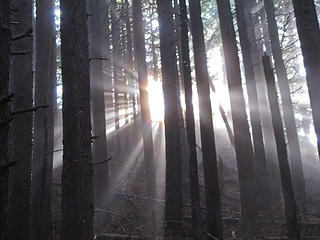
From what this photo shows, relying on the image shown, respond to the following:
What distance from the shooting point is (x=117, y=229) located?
31.7ft

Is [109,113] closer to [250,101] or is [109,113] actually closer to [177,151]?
[250,101]

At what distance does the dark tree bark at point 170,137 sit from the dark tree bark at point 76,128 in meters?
3.95

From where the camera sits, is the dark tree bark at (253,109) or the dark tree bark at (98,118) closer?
the dark tree bark at (98,118)

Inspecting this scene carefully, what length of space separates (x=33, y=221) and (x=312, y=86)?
8050mm

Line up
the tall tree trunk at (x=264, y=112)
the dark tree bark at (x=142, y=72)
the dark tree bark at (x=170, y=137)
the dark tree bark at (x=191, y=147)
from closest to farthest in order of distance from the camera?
the dark tree bark at (x=191, y=147) < the dark tree bark at (x=170, y=137) < the dark tree bark at (x=142, y=72) < the tall tree trunk at (x=264, y=112)

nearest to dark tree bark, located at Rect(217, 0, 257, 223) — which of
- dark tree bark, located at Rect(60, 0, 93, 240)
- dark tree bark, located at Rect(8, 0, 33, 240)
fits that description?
dark tree bark, located at Rect(60, 0, 93, 240)

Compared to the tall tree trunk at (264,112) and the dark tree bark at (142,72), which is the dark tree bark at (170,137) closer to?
the dark tree bark at (142,72)

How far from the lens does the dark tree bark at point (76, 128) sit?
4.97 metres

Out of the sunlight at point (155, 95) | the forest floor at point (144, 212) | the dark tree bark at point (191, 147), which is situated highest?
the sunlight at point (155, 95)

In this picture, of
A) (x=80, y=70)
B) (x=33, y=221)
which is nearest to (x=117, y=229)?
(x=33, y=221)

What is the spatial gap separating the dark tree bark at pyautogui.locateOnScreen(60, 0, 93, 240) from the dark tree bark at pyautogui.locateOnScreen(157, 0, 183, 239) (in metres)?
3.95

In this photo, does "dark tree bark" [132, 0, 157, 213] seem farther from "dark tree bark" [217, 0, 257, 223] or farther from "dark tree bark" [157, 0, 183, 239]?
"dark tree bark" [217, 0, 257, 223]

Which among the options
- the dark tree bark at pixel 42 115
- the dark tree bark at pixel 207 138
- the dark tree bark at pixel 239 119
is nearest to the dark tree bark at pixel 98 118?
the dark tree bark at pixel 42 115

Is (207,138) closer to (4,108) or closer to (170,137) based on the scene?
(170,137)
